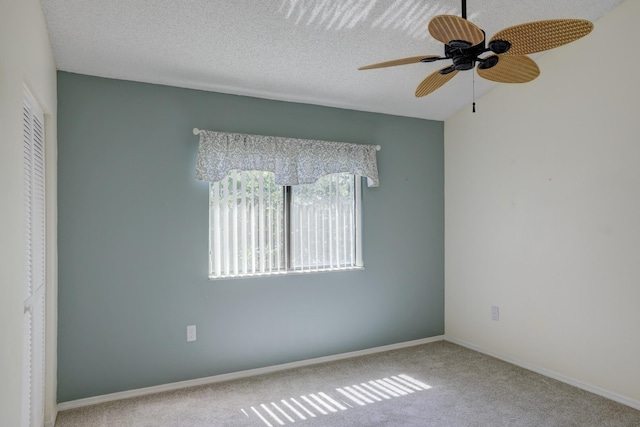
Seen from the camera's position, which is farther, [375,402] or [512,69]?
[375,402]

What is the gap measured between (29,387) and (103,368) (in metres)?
0.91

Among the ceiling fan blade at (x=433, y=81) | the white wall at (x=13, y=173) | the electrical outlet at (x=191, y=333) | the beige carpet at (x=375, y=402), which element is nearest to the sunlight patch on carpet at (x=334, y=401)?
the beige carpet at (x=375, y=402)

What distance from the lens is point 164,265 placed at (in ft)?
10.3

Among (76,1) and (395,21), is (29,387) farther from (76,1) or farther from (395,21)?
(395,21)

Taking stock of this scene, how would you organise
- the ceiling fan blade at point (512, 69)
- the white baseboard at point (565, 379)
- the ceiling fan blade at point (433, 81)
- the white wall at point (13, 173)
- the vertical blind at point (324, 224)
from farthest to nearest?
1. the vertical blind at point (324, 224)
2. the white baseboard at point (565, 379)
3. the ceiling fan blade at point (433, 81)
4. the ceiling fan blade at point (512, 69)
5. the white wall at point (13, 173)

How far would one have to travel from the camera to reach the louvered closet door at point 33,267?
2.03m

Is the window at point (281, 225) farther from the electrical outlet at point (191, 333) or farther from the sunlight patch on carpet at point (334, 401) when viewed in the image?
the sunlight patch on carpet at point (334, 401)

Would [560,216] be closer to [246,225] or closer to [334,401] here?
[334,401]

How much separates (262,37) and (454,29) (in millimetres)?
1472

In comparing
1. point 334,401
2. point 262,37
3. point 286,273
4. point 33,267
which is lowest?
point 334,401

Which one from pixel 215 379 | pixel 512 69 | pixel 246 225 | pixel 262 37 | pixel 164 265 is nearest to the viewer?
pixel 512 69

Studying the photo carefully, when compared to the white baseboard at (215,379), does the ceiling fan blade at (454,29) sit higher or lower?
higher

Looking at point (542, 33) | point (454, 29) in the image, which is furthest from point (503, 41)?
point (454, 29)

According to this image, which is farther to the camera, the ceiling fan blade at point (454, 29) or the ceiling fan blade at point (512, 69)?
the ceiling fan blade at point (512, 69)
